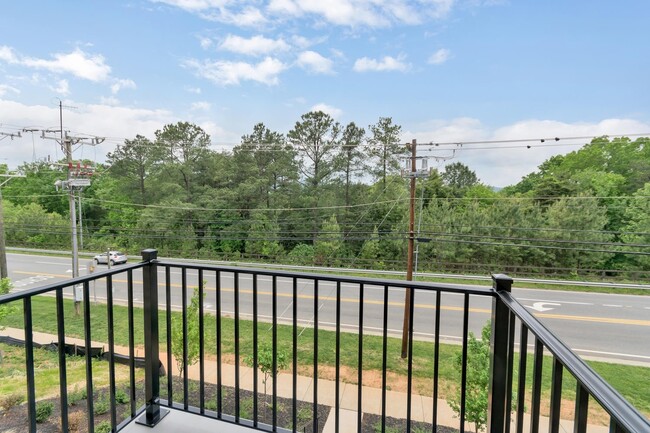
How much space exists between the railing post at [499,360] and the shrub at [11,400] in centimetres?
468

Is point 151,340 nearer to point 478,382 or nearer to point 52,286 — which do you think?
point 52,286

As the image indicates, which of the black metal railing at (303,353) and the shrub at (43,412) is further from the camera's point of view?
the shrub at (43,412)

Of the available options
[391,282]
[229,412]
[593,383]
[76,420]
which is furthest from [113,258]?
[593,383]

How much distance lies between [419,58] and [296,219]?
7.45m

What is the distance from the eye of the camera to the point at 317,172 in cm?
1365

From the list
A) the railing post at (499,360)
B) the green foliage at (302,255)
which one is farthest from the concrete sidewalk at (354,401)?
the green foliage at (302,255)

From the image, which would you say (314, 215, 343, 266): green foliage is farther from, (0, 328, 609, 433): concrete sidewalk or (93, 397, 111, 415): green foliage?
(93, 397, 111, 415): green foliage

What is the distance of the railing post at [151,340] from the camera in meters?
1.48

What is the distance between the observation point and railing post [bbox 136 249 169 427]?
1.48m

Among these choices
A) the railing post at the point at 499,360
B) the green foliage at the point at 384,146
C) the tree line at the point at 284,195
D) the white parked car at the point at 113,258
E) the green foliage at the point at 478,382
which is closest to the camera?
the railing post at the point at 499,360

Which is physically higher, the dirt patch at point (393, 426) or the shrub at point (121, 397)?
the shrub at point (121, 397)

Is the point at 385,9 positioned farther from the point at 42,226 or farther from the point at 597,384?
the point at 42,226

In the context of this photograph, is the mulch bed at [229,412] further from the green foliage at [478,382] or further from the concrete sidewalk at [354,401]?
the green foliage at [478,382]

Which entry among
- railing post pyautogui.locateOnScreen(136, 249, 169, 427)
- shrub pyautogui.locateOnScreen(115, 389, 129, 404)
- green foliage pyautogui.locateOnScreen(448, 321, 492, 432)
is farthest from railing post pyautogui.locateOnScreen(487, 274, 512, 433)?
shrub pyautogui.locateOnScreen(115, 389, 129, 404)
